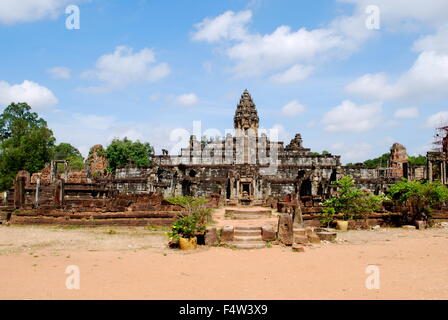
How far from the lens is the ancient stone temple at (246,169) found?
3612cm

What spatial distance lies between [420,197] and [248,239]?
898 centimetres

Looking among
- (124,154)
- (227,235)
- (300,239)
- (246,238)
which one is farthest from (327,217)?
(124,154)

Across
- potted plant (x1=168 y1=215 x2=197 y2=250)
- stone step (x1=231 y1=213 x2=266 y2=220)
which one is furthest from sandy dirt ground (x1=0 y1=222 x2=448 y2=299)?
stone step (x1=231 y1=213 x2=266 y2=220)

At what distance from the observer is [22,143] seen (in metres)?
41.6

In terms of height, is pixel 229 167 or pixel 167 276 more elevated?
pixel 229 167

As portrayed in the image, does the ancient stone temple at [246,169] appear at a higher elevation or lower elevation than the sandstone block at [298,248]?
higher

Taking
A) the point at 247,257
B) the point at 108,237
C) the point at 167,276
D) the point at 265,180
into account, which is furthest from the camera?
the point at 265,180

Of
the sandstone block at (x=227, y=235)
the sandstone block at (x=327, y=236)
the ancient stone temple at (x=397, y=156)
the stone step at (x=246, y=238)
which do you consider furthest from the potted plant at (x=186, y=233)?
the ancient stone temple at (x=397, y=156)

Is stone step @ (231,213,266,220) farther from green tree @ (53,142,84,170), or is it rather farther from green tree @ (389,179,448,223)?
green tree @ (53,142,84,170)

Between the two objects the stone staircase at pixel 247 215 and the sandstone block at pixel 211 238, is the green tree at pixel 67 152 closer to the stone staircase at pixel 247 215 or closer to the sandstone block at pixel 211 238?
the stone staircase at pixel 247 215

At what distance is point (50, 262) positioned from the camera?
8.56 metres
